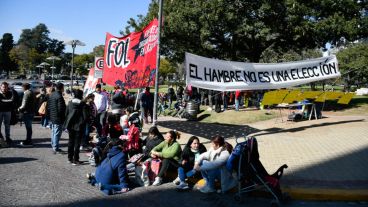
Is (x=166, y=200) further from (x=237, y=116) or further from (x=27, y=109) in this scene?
(x=237, y=116)

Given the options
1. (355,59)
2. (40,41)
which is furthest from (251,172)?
(40,41)

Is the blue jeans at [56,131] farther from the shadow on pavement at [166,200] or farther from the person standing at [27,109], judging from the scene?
the shadow on pavement at [166,200]

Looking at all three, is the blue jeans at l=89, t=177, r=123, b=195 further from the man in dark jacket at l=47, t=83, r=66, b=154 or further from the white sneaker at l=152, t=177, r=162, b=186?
the man in dark jacket at l=47, t=83, r=66, b=154

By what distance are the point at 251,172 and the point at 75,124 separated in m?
4.44

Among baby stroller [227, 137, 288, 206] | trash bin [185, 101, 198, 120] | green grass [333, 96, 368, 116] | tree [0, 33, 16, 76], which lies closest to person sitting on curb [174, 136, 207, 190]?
baby stroller [227, 137, 288, 206]

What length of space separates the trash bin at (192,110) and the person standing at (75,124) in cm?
934

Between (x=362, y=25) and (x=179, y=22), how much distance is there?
392 inches

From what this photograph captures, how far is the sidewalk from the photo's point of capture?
670cm

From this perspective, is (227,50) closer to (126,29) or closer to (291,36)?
(291,36)

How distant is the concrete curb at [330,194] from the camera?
21.0 feet

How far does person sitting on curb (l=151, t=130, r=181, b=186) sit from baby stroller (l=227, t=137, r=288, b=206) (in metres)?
1.31

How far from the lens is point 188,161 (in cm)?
739

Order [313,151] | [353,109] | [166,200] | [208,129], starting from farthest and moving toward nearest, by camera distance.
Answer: [353,109], [208,129], [313,151], [166,200]

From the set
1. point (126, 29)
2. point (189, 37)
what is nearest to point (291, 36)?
point (189, 37)
